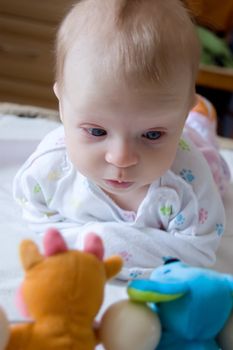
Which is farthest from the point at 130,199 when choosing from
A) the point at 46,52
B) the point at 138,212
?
the point at 46,52

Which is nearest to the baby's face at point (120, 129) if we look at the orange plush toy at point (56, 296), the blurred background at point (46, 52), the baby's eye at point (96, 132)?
the baby's eye at point (96, 132)

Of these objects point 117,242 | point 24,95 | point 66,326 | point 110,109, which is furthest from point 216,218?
point 24,95

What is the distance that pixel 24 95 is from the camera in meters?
2.21

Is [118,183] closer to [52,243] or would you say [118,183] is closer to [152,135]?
[152,135]

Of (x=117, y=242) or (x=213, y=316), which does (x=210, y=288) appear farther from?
(x=117, y=242)

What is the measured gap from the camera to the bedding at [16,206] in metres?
0.75

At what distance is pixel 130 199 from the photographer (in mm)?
851

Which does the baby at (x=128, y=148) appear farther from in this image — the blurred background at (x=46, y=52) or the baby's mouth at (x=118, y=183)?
the blurred background at (x=46, y=52)

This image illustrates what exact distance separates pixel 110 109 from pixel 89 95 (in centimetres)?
3

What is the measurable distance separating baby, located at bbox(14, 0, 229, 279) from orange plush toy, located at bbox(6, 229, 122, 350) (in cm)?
21

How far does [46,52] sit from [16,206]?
1253mm

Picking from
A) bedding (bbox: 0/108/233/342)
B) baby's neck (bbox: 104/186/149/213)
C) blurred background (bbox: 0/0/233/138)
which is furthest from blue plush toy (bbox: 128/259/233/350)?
blurred background (bbox: 0/0/233/138)

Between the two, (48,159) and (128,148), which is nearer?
(128,148)

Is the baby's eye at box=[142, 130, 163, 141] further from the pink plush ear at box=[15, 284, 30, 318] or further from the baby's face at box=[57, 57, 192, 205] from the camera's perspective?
the pink plush ear at box=[15, 284, 30, 318]
